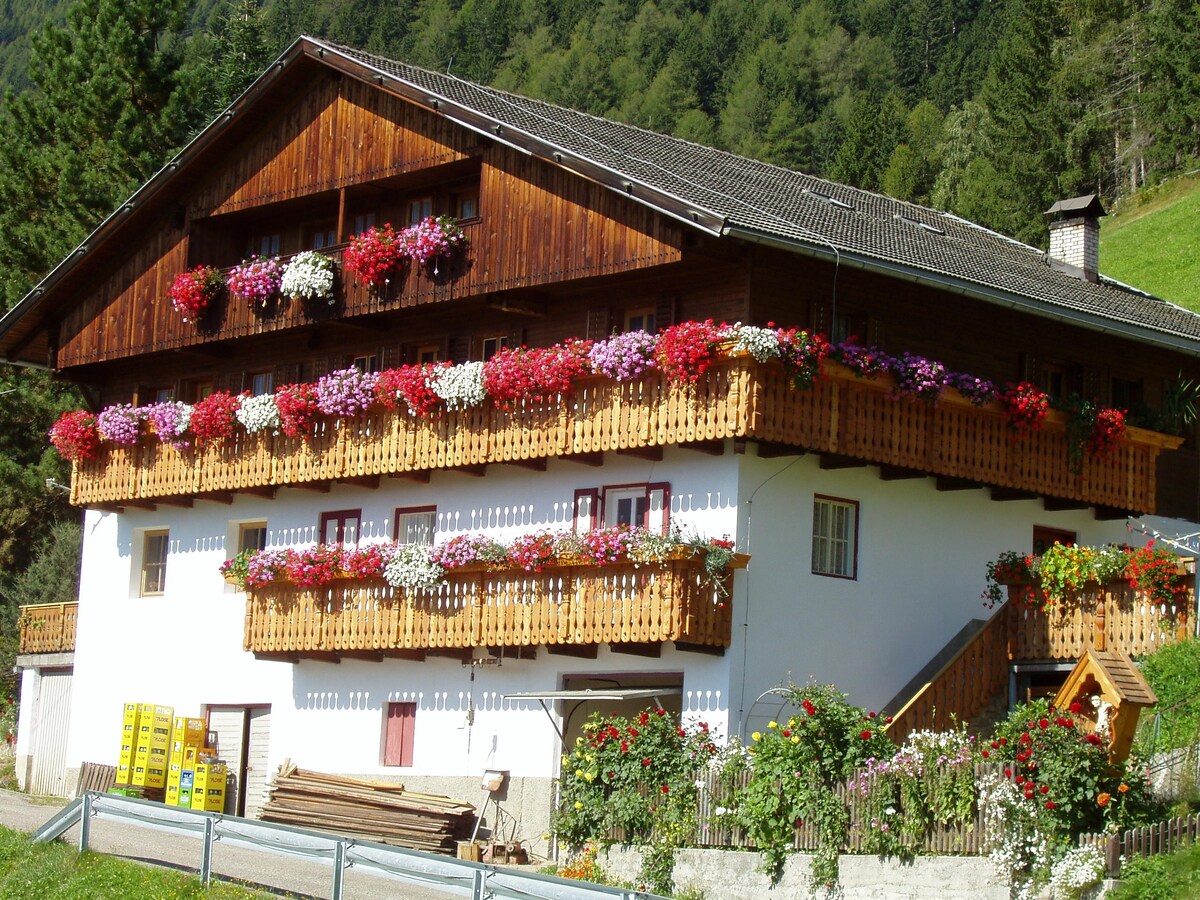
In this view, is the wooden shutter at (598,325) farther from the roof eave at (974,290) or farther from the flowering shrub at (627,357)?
the roof eave at (974,290)

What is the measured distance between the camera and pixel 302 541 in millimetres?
30516

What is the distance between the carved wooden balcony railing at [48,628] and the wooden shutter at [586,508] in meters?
13.0

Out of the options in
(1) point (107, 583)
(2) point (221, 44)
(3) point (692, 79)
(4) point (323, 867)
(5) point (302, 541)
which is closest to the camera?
(4) point (323, 867)

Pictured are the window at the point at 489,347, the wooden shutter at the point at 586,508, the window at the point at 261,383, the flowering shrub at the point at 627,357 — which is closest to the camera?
the flowering shrub at the point at 627,357

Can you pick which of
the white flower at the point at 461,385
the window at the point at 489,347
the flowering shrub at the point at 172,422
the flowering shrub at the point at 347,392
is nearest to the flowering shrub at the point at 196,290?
the flowering shrub at the point at 172,422

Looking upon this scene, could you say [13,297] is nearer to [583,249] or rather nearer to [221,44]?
[221,44]

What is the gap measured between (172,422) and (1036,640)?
14176 millimetres

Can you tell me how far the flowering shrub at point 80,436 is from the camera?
3278 centimetres

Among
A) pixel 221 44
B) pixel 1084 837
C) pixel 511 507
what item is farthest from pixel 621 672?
pixel 221 44

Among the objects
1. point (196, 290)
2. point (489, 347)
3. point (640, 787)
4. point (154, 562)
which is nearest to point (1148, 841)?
point (640, 787)

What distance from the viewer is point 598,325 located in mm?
26969

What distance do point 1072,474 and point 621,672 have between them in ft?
23.7

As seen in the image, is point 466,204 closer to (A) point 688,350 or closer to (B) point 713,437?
(A) point 688,350

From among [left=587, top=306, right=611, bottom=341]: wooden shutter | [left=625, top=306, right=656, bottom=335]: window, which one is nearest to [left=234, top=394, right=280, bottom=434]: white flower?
[left=587, top=306, right=611, bottom=341]: wooden shutter
